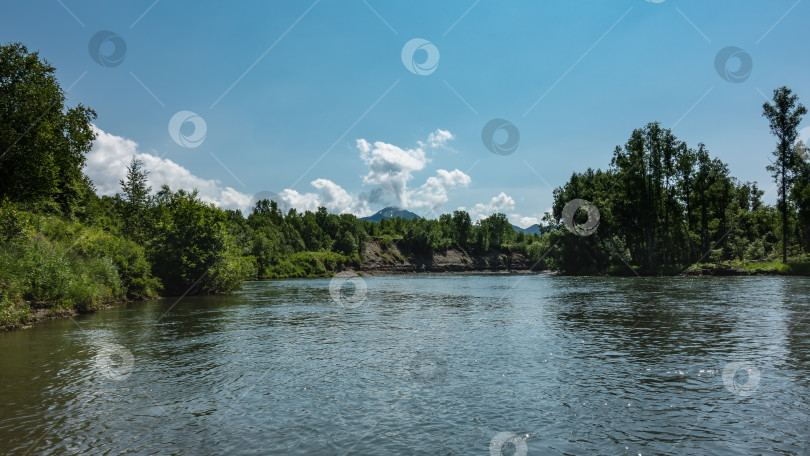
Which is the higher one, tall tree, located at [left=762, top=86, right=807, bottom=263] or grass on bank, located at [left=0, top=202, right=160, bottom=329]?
tall tree, located at [left=762, top=86, right=807, bottom=263]

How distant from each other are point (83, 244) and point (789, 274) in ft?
303

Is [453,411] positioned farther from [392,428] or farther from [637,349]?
[637,349]

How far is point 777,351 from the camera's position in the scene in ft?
59.9

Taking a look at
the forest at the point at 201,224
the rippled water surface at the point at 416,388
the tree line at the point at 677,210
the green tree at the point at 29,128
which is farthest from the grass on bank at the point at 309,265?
the rippled water surface at the point at 416,388

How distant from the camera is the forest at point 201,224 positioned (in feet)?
108

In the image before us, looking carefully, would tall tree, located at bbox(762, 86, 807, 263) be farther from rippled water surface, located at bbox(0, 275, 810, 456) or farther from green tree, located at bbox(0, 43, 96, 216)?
green tree, located at bbox(0, 43, 96, 216)

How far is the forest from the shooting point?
32781 mm

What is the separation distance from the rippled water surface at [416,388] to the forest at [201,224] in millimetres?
10280

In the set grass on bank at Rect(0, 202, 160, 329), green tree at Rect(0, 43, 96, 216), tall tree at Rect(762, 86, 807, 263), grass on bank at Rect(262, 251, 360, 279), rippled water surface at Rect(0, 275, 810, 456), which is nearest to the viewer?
rippled water surface at Rect(0, 275, 810, 456)

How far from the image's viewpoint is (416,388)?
14266 millimetres

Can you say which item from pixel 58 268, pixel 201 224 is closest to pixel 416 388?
pixel 58 268

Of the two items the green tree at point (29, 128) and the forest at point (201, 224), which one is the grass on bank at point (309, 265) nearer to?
the forest at point (201, 224)

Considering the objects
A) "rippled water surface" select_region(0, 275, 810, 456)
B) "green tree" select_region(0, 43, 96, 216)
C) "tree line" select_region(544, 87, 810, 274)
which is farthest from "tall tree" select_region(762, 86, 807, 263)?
"green tree" select_region(0, 43, 96, 216)

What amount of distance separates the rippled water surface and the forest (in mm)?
10280
